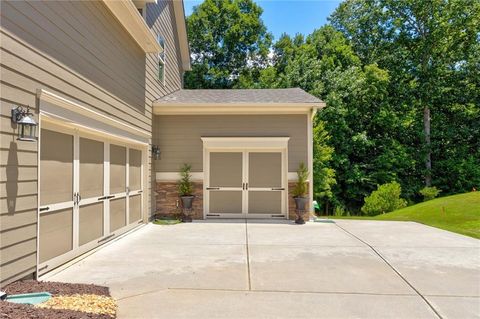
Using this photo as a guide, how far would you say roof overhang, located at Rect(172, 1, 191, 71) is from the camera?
12.5 meters

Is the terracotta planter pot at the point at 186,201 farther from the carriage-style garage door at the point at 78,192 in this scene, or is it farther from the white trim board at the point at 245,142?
the carriage-style garage door at the point at 78,192

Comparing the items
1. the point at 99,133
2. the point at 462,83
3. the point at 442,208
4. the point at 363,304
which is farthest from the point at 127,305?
the point at 462,83

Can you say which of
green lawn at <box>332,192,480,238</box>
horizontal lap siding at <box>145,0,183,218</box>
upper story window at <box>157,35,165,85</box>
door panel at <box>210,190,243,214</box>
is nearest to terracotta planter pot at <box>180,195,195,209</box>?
door panel at <box>210,190,243,214</box>

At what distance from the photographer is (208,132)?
388 inches

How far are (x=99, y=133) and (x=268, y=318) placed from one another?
4325 millimetres

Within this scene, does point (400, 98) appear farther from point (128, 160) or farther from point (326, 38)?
point (128, 160)

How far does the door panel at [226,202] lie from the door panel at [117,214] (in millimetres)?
3178

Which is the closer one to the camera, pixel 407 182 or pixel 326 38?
pixel 407 182

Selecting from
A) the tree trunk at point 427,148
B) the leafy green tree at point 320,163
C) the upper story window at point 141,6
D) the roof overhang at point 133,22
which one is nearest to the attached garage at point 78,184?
the roof overhang at point 133,22

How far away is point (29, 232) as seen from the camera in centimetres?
395

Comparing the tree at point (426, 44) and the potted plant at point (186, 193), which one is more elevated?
the tree at point (426, 44)

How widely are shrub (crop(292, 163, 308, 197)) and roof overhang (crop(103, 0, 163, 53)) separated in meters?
5.23

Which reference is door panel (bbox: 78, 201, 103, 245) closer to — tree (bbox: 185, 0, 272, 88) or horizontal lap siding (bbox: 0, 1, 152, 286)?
horizontal lap siding (bbox: 0, 1, 152, 286)

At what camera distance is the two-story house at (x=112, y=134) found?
3812 millimetres
